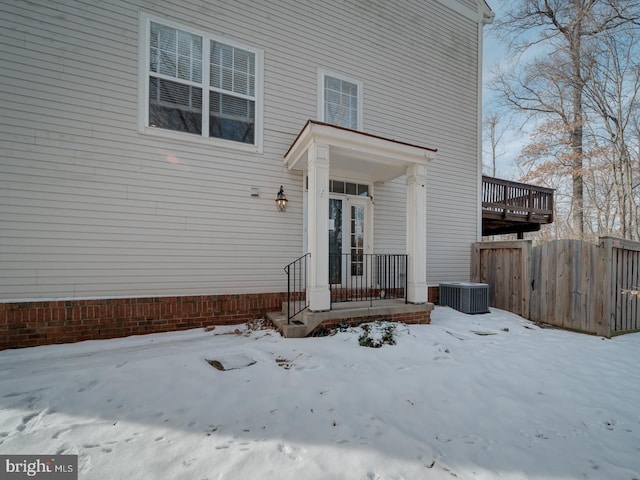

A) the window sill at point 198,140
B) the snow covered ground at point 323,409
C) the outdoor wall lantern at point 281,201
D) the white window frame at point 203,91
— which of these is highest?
the white window frame at point 203,91

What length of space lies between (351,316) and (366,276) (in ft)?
5.81

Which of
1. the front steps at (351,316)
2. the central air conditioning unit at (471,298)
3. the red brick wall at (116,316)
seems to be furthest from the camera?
the central air conditioning unit at (471,298)

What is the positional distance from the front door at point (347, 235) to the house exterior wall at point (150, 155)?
350mm

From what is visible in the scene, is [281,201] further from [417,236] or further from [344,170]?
[417,236]

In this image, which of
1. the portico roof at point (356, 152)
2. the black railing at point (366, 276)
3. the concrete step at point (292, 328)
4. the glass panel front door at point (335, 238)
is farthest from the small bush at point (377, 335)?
the portico roof at point (356, 152)

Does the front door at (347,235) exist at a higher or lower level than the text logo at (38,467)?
higher

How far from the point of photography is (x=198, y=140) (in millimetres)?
4781

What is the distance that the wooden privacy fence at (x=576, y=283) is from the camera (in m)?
4.77

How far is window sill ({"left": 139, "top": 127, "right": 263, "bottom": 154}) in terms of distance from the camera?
14.8ft

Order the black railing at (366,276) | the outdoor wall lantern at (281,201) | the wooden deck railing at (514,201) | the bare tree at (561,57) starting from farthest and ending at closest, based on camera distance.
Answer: the bare tree at (561,57) < the wooden deck railing at (514,201) < the black railing at (366,276) < the outdoor wall lantern at (281,201)

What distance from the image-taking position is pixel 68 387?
264 centimetres

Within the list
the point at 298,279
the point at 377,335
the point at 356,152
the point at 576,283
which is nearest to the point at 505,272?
the point at 576,283

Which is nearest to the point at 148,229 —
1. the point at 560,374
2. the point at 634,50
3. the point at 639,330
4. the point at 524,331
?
the point at 560,374

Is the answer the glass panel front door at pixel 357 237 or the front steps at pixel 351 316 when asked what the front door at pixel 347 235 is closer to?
the glass panel front door at pixel 357 237
